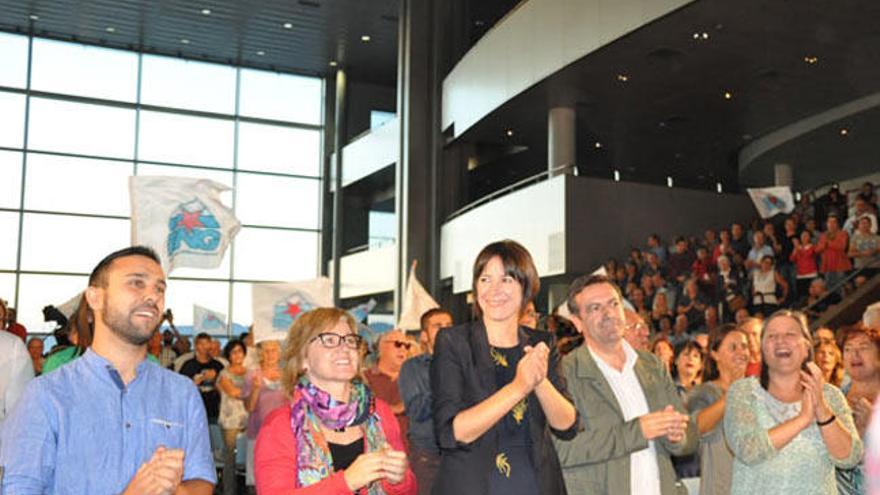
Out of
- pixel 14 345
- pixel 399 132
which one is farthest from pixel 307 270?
pixel 14 345

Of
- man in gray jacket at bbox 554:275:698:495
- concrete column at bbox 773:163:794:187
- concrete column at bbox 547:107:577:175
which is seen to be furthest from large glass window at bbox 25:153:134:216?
man in gray jacket at bbox 554:275:698:495

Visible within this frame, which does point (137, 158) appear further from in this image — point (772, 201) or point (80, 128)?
point (772, 201)

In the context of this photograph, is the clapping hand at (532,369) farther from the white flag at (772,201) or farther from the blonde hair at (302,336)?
the white flag at (772,201)

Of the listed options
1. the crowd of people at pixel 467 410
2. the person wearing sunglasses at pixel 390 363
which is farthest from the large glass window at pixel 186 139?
the crowd of people at pixel 467 410

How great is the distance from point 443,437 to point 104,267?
110 centimetres

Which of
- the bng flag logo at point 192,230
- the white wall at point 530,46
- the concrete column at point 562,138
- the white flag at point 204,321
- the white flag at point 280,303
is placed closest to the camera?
the bng flag logo at point 192,230

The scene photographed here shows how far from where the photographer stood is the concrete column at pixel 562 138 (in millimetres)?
18266

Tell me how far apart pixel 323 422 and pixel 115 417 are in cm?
64

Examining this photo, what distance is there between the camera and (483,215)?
19.9 m

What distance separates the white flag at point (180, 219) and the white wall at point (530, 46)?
8.02 m

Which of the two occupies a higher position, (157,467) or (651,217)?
(651,217)

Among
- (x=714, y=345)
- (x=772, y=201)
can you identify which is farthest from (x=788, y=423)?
(x=772, y=201)

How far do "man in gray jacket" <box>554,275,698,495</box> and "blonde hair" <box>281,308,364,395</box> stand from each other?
0.93 metres

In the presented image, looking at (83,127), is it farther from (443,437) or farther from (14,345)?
(443,437)
